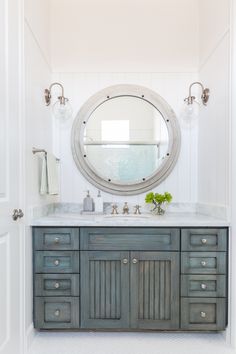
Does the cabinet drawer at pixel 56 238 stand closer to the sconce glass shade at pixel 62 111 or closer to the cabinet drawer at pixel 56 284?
the cabinet drawer at pixel 56 284

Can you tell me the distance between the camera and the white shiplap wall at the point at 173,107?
8.11 feet

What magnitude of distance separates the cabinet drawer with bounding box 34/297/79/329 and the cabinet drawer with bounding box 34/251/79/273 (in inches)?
7.5

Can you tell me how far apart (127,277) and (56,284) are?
0.47m

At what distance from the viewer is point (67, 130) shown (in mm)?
2484

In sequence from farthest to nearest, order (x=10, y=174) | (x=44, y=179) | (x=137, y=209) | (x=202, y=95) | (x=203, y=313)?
(x=137, y=209) < (x=202, y=95) < (x=44, y=179) < (x=203, y=313) < (x=10, y=174)

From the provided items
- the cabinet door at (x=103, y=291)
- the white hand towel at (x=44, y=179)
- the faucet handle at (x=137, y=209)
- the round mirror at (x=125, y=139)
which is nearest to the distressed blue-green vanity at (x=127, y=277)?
the cabinet door at (x=103, y=291)

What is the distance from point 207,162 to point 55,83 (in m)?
1.36

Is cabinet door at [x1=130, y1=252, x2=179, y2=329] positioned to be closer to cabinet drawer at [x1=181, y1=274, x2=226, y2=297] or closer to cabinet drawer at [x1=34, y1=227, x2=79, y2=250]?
cabinet drawer at [x1=181, y1=274, x2=226, y2=297]

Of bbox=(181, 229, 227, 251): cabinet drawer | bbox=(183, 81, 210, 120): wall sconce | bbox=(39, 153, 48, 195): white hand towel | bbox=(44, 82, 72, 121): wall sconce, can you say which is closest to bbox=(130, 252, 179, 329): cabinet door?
bbox=(181, 229, 227, 251): cabinet drawer

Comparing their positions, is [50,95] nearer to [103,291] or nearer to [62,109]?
[62,109]

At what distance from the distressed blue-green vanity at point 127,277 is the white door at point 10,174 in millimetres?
271

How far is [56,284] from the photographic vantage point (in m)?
1.94

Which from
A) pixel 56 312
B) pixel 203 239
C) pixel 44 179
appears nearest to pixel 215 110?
pixel 203 239

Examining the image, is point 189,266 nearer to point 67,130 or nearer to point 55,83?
point 67,130
